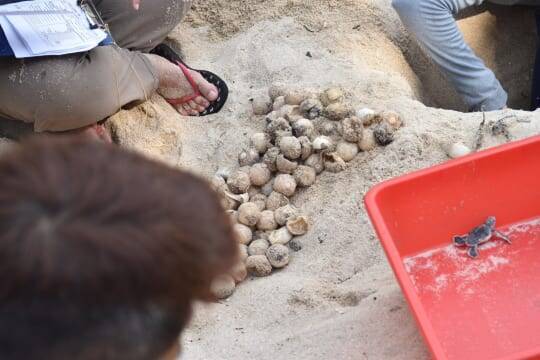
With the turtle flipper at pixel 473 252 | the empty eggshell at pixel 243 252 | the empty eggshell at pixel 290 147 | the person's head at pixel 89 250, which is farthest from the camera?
the empty eggshell at pixel 290 147

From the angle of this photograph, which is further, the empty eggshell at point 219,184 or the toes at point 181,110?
the toes at point 181,110

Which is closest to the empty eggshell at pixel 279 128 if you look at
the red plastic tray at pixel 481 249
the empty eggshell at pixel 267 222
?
the empty eggshell at pixel 267 222

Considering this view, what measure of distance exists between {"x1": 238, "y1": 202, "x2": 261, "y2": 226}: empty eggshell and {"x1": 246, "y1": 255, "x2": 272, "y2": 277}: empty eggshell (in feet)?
0.34

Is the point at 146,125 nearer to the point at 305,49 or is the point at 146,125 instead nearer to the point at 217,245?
the point at 305,49

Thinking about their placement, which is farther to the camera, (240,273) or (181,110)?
(181,110)

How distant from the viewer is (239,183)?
1896 millimetres

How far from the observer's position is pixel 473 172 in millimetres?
1607

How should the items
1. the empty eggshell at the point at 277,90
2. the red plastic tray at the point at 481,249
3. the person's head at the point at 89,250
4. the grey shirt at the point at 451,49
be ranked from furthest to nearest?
the grey shirt at the point at 451,49 → the empty eggshell at the point at 277,90 → the red plastic tray at the point at 481,249 → the person's head at the point at 89,250

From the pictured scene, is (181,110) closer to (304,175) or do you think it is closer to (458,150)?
(304,175)

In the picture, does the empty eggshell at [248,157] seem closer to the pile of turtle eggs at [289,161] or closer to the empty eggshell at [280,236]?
the pile of turtle eggs at [289,161]

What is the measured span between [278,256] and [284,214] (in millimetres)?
125

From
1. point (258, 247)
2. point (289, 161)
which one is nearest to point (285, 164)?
point (289, 161)

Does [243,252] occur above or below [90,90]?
below

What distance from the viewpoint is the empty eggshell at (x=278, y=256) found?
1.76 m
